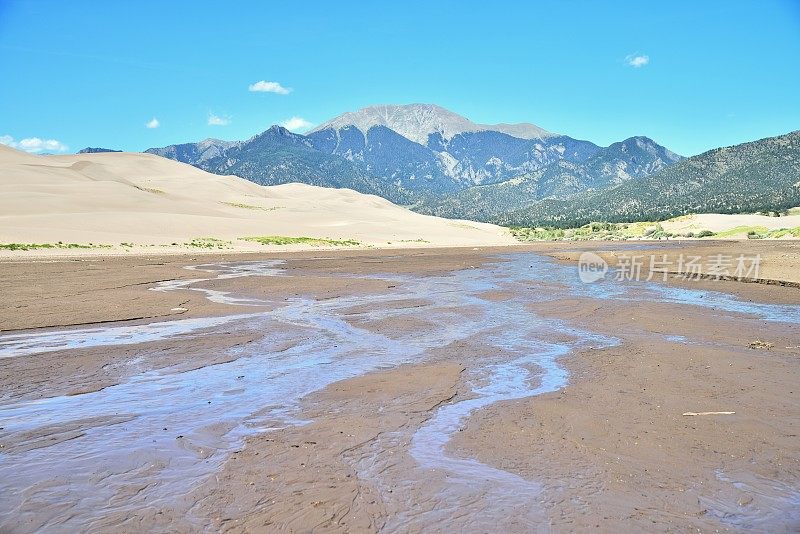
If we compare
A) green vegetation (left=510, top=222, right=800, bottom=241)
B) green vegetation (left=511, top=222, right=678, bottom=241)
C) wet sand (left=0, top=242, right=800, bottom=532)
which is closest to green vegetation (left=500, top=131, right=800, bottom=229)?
green vegetation (left=511, top=222, right=678, bottom=241)

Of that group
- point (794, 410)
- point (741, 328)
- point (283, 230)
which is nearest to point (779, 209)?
point (283, 230)

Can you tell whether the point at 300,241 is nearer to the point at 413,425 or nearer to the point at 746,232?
the point at 413,425

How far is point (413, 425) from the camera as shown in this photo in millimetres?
7520

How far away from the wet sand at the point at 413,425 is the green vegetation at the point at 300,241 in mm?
44833

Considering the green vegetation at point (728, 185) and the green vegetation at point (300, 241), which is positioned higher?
the green vegetation at point (728, 185)

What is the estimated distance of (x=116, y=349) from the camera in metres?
12.0

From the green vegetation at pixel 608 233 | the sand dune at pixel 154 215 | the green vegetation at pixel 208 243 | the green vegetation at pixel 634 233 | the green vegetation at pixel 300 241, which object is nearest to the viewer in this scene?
the green vegetation at pixel 208 243

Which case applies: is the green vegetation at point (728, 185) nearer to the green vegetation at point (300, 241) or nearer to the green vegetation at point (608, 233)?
the green vegetation at point (608, 233)

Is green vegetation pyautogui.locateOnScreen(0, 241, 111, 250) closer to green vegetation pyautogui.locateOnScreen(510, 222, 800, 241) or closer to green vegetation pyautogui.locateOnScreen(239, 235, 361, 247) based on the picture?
green vegetation pyautogui.locateOnScreen(239, 235, 361, 247)

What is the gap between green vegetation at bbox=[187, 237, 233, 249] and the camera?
5260 cm

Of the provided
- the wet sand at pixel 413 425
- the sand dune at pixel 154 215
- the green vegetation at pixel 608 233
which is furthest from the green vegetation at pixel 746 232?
the wet sand at pixel 413 425

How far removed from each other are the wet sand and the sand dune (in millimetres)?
41133

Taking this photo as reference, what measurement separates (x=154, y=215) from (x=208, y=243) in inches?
694

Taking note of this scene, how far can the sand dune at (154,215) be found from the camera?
5403cm
